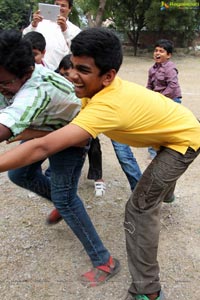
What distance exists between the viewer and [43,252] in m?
2.73

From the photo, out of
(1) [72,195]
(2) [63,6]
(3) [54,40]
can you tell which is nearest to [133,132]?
(1) [72,195]

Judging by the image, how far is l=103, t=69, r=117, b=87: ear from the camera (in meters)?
1.87

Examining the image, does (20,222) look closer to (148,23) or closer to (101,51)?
(101,51)

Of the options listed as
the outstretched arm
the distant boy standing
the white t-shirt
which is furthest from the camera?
the distant boy standing

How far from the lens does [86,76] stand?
1856 millimetres

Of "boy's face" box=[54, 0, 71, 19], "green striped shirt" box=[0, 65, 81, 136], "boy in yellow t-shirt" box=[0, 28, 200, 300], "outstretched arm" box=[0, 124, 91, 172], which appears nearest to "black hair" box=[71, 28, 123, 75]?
"boy in yellow t-shirt" box=[0, 28, 200, 300]

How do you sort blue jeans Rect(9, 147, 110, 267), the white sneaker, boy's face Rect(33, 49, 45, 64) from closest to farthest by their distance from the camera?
blue jeans Rect(9, 147, 110, 267) → boy's face Rect(33, 49, 45, 64) → the white sneaker

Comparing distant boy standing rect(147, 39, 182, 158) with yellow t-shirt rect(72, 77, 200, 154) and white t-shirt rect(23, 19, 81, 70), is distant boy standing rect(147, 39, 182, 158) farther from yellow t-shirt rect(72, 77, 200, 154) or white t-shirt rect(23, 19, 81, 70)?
yellow t-shirt rect(72, 77, 200, 154)

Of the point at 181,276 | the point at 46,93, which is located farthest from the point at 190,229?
the point at 46,93

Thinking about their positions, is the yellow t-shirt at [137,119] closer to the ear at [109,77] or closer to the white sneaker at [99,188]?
the ear at [109,77]

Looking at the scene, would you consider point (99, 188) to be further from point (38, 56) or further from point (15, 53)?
point (15, 53)

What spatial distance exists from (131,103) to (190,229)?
5.24ft

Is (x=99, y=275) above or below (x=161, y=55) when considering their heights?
below

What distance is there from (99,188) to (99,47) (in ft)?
6.61
